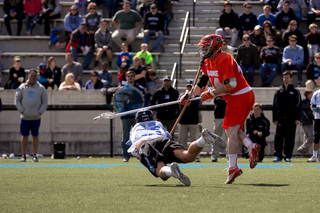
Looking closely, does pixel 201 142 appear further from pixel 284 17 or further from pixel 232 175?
pixel 284 17

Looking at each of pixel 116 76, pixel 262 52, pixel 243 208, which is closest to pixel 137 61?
pixel 116 76

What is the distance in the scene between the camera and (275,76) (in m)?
22.7

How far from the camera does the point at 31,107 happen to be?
1827 cm

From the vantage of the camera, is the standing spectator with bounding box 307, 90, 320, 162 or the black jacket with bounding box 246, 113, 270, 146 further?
the black jacket with bounding box 246, 113, 270, 146

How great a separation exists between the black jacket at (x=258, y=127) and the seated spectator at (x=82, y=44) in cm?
763

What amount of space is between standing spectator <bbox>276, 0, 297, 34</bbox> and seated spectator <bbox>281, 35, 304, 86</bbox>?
4.95ft

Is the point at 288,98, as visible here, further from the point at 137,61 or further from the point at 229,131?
the point at 229,131

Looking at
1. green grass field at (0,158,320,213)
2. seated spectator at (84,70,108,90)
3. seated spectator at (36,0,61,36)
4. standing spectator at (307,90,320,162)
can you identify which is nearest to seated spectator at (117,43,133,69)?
seated spectator at (84,70,108,90)

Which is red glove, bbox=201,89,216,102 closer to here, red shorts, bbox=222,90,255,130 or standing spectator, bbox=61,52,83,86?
red shorts, bbox=222,90,255,130

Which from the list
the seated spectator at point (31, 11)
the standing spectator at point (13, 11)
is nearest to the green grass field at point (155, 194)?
the seated spectator at point (31, 11)

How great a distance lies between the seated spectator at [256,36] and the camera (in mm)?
22945

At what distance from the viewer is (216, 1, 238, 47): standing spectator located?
2367 centimetres

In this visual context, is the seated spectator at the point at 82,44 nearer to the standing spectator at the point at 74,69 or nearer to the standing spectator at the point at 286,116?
the standing spectator at the point at 74,69

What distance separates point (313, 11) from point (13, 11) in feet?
33.6
